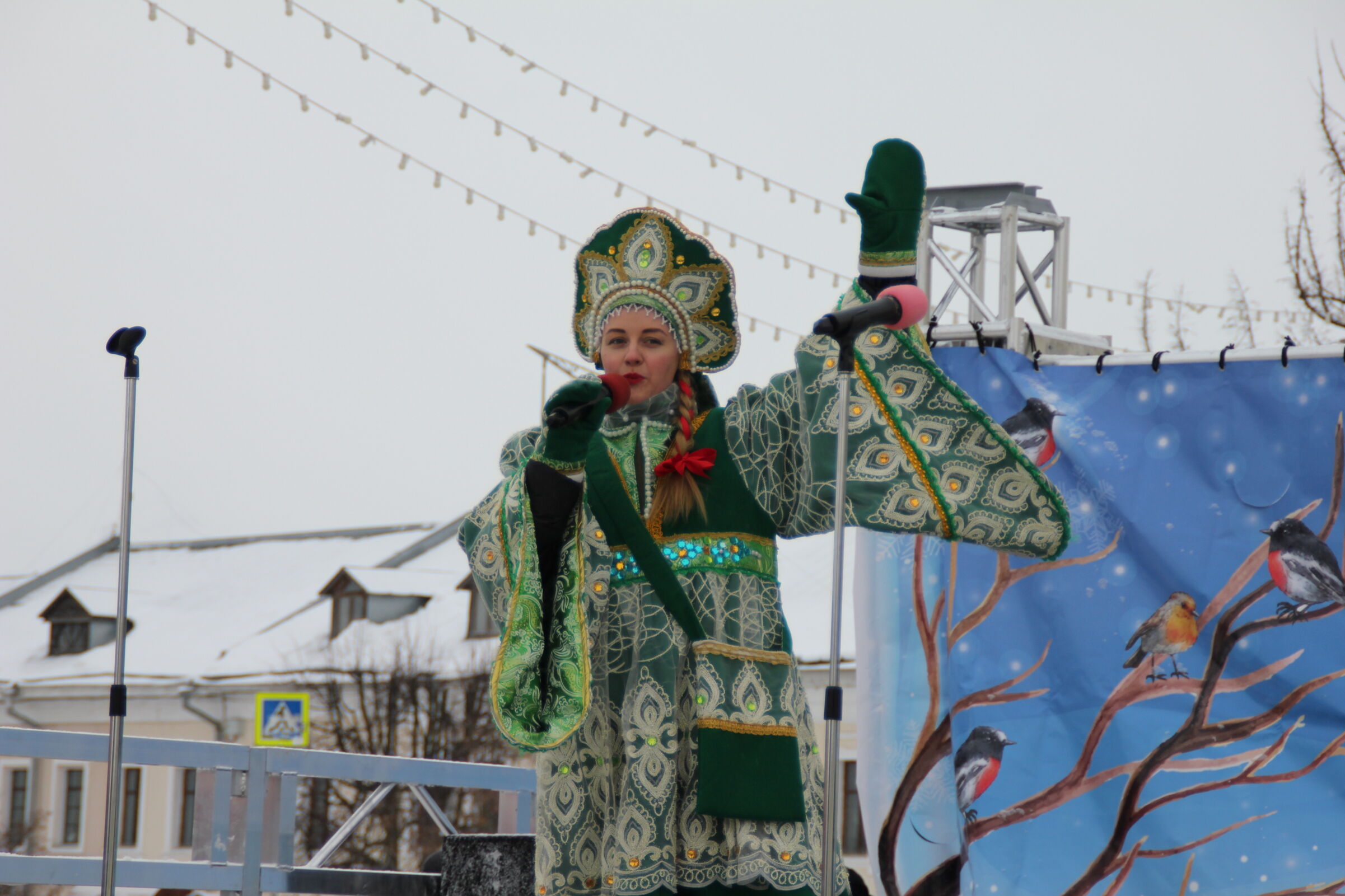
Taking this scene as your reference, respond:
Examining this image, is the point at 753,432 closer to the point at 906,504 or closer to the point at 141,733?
the point at 906,504

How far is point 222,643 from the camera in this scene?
2338cm

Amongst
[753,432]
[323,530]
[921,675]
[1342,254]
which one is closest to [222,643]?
[323,530]

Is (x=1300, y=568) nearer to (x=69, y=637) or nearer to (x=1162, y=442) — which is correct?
(x=1162, y=442)

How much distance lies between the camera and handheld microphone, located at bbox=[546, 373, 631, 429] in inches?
109

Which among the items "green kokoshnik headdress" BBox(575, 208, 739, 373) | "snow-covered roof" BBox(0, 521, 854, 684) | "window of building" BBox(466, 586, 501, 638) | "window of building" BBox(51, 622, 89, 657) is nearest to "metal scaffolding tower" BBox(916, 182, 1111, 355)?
"green kokoshnik headdress" BBox(575, 208, 739, 373)

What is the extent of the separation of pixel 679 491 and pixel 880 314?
1.79 feet

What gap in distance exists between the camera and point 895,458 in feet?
9.18

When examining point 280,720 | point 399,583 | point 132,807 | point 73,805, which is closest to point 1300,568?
point 280,720

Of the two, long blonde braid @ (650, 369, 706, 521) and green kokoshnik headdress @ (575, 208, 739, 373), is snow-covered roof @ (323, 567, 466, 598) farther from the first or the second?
long blonde braid @ (650, 369, 706, 521)

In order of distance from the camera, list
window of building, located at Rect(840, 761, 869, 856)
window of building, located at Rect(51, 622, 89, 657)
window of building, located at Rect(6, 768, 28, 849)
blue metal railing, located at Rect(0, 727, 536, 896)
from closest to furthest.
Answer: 1. blue metal railing, located at Rect(0, 727, 536, 896)
2. window of building, located at Rect(840, 761, 869, 856)
3. window of building, located at Rect(6, 768, 28, 849)
4. window of building, located at Rect(51, 622, 89, 657)

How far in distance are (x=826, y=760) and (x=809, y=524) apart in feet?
1.87

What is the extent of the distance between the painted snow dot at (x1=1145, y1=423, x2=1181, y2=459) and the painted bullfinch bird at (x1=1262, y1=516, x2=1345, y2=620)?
13.9 inches

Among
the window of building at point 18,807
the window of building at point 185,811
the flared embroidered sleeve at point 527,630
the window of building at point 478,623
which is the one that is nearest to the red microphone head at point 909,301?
the flared embroidered sleeve at point 527,630

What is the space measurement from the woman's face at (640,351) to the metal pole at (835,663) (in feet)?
1.60
